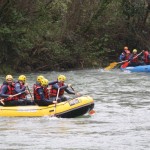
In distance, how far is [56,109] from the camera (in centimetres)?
2019

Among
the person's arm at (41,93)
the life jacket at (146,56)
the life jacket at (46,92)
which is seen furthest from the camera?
the life jacket at (146,56)

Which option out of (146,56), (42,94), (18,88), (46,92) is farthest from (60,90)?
(146,56)

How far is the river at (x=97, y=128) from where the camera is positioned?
53.1 feet

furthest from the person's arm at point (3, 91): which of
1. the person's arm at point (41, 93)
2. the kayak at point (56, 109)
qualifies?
the person's arm at point (41, 93)

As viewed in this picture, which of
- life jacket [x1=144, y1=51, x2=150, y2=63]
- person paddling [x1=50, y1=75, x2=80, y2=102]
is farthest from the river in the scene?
life jacket [x1=144, y1=51, x2=150, y2=63]

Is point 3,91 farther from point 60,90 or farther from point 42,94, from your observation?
point 60,90

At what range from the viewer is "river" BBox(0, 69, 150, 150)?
1619cm

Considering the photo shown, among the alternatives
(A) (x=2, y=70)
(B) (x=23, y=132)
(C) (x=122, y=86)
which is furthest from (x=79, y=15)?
(B) (x=23, y=132)

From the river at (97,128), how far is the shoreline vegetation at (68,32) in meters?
8.44

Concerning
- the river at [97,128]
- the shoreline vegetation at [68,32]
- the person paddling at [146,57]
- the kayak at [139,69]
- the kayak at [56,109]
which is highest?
the shoreline vegetation at [68,32]

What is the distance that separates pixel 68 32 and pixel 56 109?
19419 millimetres

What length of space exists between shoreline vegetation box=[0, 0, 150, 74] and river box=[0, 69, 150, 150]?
8.44 m

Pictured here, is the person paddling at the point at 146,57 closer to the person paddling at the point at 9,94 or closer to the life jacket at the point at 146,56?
the life jacket at the point at 146,56

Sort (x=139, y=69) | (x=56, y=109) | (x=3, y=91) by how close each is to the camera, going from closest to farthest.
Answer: (x=56, y=109)
(x=3, y=91)
(x=139, y=69)
